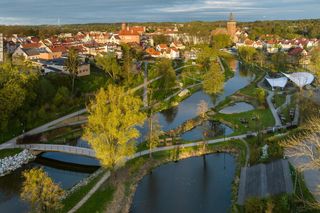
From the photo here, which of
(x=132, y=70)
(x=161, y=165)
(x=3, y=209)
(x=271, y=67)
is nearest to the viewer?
(x=3, y=209)

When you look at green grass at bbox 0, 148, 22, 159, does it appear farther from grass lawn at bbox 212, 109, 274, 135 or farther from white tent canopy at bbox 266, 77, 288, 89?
white tent canopy at bbox 266, 77, 288, 89

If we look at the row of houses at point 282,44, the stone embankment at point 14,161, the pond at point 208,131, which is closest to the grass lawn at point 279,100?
the pond at point 208,131

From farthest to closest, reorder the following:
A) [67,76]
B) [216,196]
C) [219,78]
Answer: [67,76] → [219,78] → [216,196]

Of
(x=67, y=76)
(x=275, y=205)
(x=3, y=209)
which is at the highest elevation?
(x=67, y=76)

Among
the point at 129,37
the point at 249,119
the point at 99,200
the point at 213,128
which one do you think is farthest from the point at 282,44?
the point at 99,200

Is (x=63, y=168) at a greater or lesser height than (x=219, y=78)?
lesser

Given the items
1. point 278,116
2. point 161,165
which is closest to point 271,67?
point 278,116

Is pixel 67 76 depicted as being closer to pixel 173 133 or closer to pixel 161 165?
pixel 173 133
